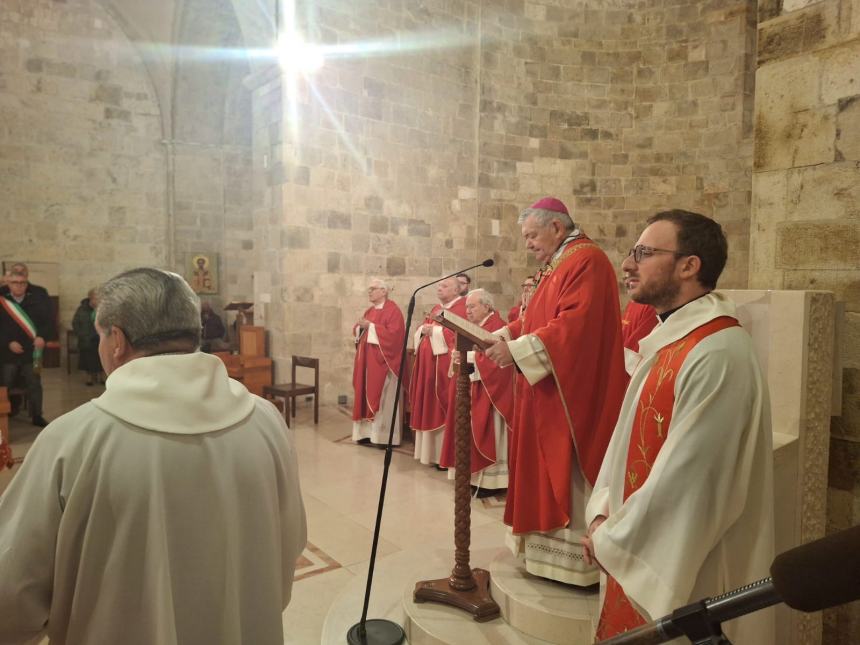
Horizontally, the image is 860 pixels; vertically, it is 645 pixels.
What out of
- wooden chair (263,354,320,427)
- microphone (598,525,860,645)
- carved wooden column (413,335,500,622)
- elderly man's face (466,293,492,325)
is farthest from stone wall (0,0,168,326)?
microphone (598,525,860,645)

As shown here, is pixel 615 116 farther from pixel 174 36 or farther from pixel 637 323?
pixel 174 36

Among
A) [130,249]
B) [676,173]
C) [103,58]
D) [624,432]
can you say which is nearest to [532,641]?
[624,432]

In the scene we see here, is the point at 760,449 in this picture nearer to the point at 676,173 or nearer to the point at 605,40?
the point at 676,173

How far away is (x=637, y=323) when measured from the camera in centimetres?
430

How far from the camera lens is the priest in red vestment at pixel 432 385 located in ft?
19.0

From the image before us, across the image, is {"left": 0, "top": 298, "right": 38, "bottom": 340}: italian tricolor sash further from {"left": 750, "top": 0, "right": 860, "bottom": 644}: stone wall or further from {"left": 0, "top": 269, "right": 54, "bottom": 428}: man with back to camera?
{"left": 750, "top": 0, "right": 860, "bottom": 644}: stone wall

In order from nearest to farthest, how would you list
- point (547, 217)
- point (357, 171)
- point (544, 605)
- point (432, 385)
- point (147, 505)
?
point (147, 505)
point (544, 605)
point (547, 217)
point (432, 385)
point (357, 171)

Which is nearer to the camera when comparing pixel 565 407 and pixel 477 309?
pixel 565 407

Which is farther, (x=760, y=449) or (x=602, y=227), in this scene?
(x=602, y=227)

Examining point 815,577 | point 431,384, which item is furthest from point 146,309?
point 431,384

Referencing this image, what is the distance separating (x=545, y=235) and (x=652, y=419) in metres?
1.45

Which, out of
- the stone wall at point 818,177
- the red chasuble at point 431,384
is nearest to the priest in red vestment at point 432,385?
the red chasuble at point 431,384

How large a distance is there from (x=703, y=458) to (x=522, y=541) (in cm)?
161

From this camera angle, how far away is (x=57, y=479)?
117 centimetres
